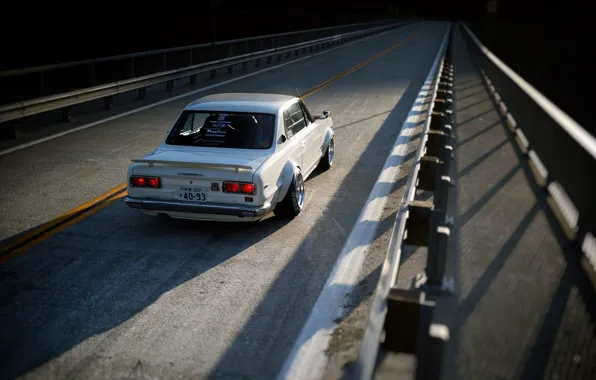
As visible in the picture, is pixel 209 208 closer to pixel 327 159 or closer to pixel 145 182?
pixel 145 182

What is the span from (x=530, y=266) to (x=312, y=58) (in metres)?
32.1

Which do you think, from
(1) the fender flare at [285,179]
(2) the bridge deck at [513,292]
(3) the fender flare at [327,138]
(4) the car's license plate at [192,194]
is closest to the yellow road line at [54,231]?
(4) the car's license plate at [192,194]

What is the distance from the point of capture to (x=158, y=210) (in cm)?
755

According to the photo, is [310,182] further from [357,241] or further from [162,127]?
[162,127]

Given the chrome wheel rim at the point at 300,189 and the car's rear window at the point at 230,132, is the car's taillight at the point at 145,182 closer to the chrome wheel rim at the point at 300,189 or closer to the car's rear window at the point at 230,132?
the car's rear window at the point at 230,132

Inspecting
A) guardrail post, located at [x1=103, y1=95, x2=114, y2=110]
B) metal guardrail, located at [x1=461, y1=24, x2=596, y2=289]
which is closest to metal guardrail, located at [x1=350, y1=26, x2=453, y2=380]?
metal guardrail, located at [x1=461, y1=24, x2=596, y2=289]

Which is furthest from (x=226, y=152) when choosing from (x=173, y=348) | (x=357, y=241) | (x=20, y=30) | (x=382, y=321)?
(x=20, y=30)

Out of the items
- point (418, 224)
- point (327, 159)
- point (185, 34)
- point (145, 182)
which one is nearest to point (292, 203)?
point (145, 182)

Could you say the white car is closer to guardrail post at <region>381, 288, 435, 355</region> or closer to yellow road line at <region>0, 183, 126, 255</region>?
yellow road line at <region>0, 183, 126, 255</region>

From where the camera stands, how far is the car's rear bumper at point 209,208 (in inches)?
289

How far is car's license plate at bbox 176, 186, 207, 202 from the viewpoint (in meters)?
7.42

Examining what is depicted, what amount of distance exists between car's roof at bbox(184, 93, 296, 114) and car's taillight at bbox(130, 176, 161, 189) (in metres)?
1.37

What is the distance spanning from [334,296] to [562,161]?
338cm

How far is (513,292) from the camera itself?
512 centimetres
